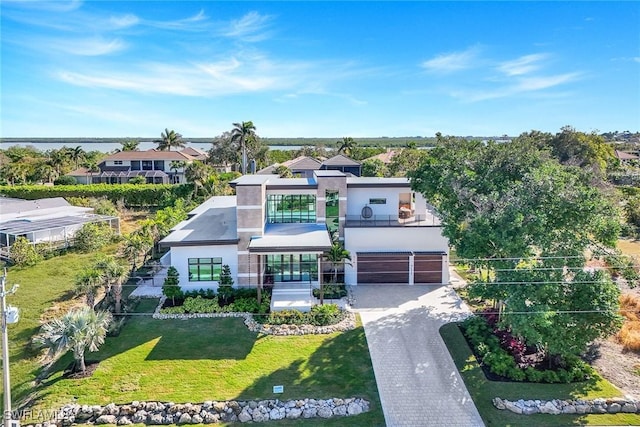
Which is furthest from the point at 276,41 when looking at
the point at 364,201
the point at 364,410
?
the point at 364,410

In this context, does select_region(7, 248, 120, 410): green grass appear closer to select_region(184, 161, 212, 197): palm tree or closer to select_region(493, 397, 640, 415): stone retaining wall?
select_region(184, 161, 212, 197): palm tree

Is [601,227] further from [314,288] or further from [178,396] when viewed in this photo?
[178,396]

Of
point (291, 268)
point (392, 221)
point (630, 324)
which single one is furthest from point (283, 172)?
point (630, 324)

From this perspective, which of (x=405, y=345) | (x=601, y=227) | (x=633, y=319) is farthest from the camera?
(x=633, y=319)

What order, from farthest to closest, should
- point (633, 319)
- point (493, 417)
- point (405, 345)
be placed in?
point (633, 319) < point (405, 345) < point (493, 417)

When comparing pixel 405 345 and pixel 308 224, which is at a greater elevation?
pixel 308 224

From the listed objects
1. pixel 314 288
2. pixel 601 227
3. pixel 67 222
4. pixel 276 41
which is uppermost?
pixel 276 41
